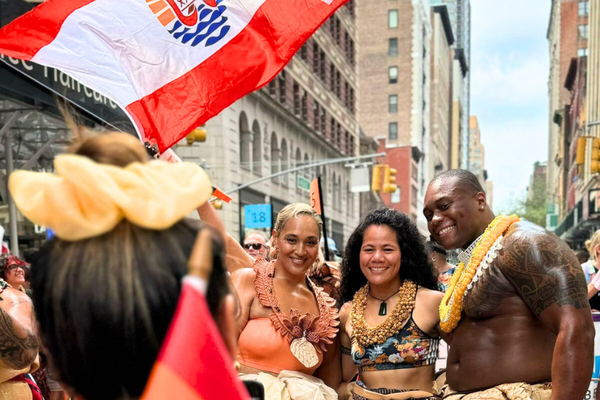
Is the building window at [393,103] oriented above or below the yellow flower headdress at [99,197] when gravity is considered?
above

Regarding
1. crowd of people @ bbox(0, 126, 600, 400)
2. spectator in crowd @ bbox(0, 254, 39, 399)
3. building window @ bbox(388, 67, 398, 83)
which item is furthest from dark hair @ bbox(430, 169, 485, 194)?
building window @ bbox(388, 67, 398, 83)

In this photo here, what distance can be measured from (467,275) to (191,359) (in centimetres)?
248

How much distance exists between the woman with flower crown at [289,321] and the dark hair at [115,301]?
6.42 feet

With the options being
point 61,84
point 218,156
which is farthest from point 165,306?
point 218,156

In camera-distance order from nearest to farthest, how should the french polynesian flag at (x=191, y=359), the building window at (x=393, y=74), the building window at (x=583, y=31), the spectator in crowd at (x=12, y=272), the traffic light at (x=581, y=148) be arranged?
the french polynesian flag at (x=191, y=359) < the spectator in crowd at (x=12, y=272) < the traffic light at (x=581, y=148) < the building window at (x=393, y=74) < the building window at (x=583, y=31)

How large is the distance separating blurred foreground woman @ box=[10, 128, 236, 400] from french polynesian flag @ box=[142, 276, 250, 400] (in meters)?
0.14

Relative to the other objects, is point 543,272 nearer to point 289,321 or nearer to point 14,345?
point 289,321

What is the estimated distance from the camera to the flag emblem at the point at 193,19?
14.0 feet

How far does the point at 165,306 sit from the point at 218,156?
72.8ft

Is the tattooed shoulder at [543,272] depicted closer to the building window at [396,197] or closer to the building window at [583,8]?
the building window at [396,197]

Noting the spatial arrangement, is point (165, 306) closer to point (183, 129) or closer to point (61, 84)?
point (183, 129)

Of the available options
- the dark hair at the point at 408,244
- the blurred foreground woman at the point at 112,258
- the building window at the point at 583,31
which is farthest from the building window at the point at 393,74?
the blurred foreground woman at the point at 112,258

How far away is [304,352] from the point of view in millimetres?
3705

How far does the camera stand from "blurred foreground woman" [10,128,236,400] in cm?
134
